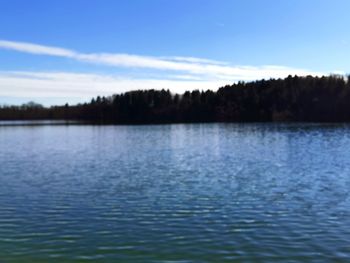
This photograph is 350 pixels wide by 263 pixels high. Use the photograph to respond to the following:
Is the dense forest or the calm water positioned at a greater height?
the dense forest

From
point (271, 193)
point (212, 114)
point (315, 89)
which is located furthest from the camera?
point (212, 114)

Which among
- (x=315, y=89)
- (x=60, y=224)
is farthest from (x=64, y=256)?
(x=315, y=89)

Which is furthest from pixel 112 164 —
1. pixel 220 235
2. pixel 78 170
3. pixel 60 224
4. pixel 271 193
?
pixel 220 235

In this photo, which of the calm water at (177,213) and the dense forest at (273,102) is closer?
the calm water at (177,213)

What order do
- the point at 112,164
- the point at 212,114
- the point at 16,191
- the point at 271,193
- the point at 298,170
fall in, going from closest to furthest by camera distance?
the point at 271,193, the point at 16,191, the point at 298,170, the point at 112,164, the point at 212,114

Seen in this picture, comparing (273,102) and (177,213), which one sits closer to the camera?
(177,213)

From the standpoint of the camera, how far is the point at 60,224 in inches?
661

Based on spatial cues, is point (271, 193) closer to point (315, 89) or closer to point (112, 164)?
point (112, 164)

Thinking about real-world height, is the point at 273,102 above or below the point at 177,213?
above

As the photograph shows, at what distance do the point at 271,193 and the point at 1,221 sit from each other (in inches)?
463

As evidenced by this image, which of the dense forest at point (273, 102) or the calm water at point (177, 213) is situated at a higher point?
the dense forest at point (273, 102)

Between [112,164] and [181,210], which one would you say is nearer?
[181,210]

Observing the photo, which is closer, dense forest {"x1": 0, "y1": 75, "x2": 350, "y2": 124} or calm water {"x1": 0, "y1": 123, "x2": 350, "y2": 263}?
calm water {"x1": 0, "y1": 123, "x2": 350, "y2": 263}

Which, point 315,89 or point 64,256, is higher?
point 315,89
